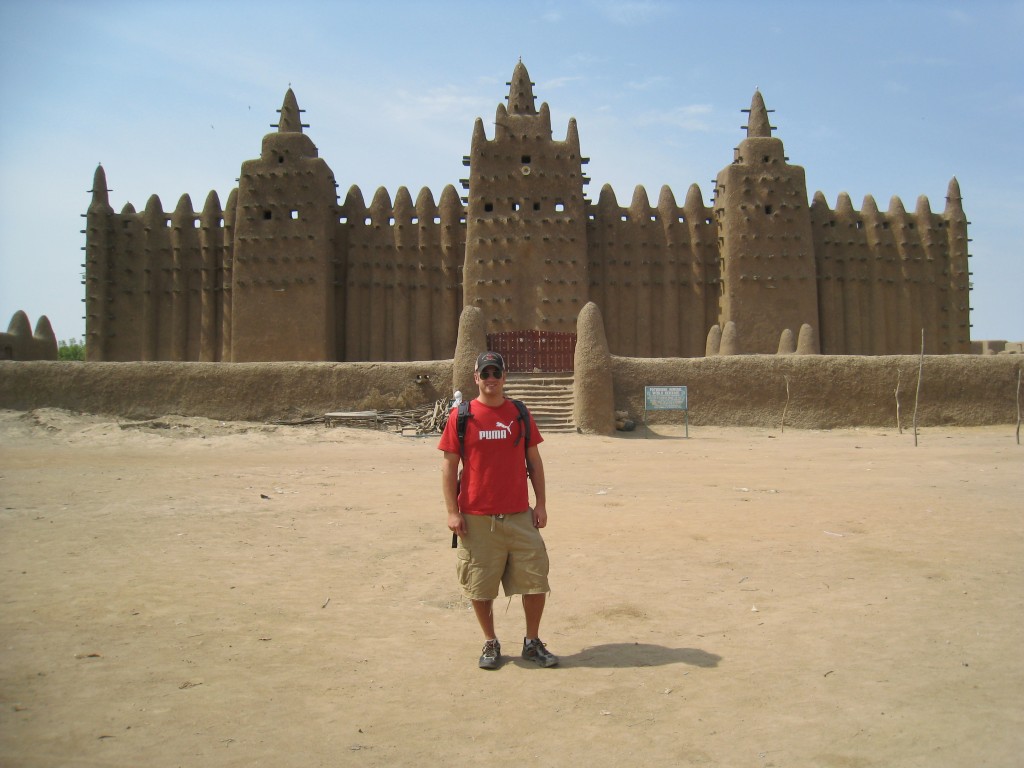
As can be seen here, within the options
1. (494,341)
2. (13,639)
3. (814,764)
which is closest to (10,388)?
(494,341)

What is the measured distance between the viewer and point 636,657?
4574 millimetres

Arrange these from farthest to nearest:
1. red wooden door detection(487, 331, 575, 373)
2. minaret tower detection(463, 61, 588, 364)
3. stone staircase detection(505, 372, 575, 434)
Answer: minaret tower detection(463, 61, 588, 364) < red wooden door detection(487, 331, 575, 373) < stone staircase detection(505, 372, 575, 434)

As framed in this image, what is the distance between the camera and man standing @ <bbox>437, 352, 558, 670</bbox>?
4621 mm

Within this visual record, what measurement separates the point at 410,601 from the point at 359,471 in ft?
→ 21.1

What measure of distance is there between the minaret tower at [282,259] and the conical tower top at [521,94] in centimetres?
711

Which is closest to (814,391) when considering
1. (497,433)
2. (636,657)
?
(636,657)

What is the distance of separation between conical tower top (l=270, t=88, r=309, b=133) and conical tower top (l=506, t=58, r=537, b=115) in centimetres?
737

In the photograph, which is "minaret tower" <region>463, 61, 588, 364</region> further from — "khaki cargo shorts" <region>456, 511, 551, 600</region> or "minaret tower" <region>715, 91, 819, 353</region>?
"khaki cargo shorts" <region>456, 511, 551, 600</region>

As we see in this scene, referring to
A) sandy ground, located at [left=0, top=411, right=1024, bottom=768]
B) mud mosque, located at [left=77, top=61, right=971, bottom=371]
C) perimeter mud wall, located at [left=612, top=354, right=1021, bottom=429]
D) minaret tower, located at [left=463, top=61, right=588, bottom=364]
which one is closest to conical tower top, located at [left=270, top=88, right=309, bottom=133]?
mud mosque, located at [left=77, top=61, right=971, bottom=371]

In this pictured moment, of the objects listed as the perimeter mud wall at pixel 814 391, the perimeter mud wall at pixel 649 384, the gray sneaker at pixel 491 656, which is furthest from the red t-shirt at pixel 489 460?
the perimeter mud wall at pixel 814 391

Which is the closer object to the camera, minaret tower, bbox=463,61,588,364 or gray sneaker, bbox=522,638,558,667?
gray sneaker, bbox=522,638,558,667

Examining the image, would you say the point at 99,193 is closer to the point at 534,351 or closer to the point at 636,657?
the point at 534,351

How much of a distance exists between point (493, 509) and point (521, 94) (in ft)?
89.1

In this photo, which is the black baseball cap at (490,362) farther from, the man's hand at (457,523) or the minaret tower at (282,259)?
the minaret tower at (282,259)
